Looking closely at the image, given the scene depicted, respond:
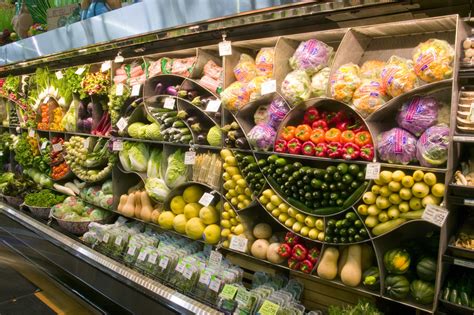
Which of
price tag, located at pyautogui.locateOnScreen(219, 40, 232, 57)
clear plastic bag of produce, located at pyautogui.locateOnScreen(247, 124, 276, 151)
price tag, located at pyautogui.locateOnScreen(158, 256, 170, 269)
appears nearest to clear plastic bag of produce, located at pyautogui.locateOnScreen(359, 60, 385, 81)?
clear plastic bag of produce, located at pyautogui.locateOnScreen(247, 124, 276, 151)

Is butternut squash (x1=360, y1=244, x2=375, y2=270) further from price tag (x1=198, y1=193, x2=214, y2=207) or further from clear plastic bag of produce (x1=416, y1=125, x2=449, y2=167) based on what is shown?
price tag (x1=198, y1=193, x2=214, y2=207)

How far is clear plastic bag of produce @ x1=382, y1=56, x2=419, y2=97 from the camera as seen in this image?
6.44 ft

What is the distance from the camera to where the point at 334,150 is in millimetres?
2189

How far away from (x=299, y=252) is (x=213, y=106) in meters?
1.18

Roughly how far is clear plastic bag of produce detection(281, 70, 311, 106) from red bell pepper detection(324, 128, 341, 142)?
250mm

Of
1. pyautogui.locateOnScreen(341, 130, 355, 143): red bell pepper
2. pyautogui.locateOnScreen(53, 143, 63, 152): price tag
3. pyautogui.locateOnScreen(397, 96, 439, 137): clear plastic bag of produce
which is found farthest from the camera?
pyautogui.locateOnScreen(53, 143, 63, 152): price tag

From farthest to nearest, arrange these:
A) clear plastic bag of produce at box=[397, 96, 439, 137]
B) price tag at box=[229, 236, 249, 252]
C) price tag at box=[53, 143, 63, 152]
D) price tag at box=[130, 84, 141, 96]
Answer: price tag at box=[53, 143, 63, 152], price tag at box=[130, 84, 141, 96], price tag at box=[229, 236, 249, 252], clear plastic bag of produce at box=[397, 96, 439, 137]

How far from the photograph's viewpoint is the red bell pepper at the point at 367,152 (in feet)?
6.82

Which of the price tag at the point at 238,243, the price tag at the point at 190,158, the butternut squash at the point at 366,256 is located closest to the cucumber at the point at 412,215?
the butternut squash at the point at 366,256

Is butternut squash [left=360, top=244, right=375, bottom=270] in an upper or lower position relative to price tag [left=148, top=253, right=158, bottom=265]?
upper

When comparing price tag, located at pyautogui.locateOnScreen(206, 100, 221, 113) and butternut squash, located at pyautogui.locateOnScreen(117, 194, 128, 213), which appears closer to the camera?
price tag, located at pyautogui.locateOnScreen(206, 100, 221, 113)

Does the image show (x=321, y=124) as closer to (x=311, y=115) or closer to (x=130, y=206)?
(x=311, y=115)

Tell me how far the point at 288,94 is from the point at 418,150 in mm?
810

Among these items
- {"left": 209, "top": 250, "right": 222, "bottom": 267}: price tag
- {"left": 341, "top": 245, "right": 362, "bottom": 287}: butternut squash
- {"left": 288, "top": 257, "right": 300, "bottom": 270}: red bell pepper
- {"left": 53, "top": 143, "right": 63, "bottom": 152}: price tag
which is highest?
{"left": 53, "top": 143, "right": 63, "bottom": 152}: price tag
